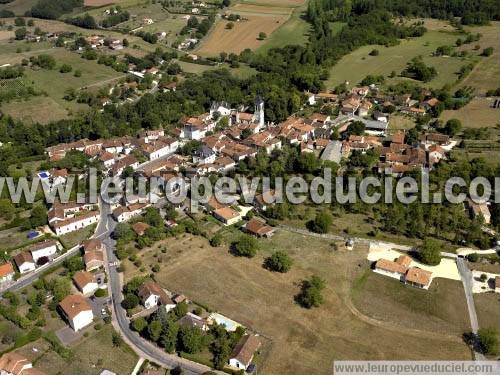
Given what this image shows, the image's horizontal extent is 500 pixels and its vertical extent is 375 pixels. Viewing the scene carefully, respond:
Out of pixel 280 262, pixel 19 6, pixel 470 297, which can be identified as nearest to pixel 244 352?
pixel 280 262

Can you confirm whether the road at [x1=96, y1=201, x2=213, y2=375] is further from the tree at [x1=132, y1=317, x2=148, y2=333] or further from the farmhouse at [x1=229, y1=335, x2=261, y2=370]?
the farmhouse at [x1=229, y1=335, x2=261, y2=370]

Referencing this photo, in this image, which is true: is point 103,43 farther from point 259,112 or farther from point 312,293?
point 312,293

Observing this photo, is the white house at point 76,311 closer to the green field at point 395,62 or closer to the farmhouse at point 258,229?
the farmhouse at point 258,229

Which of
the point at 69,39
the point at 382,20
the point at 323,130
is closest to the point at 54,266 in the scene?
the point at 323,130

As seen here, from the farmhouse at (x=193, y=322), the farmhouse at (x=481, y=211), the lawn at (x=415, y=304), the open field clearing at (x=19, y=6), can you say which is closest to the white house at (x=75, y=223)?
the farmhouse at (x=193, y=322)

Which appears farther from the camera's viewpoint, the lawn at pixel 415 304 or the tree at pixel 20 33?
the tree at pixel 20 33

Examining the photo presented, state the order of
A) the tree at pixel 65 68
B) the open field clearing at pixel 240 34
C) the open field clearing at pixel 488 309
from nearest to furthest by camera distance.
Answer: the open field clearing at pixel 488 309 → the tree at pixel 65 68 → the open field clearing at pixel 240 34

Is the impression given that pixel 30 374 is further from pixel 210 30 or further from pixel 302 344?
pixel 210 30
